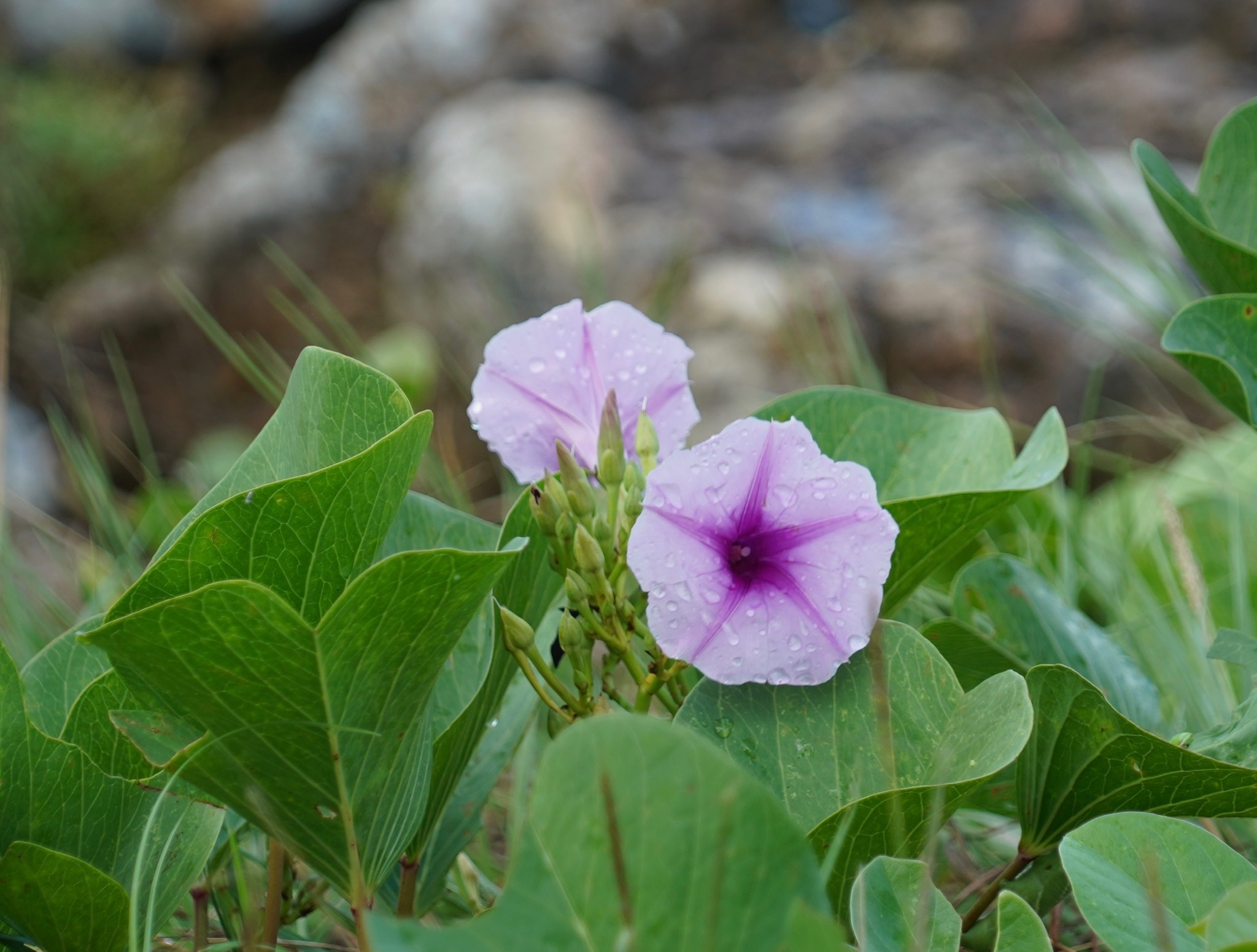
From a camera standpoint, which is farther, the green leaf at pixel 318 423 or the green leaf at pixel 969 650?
the green leaf at pixel 969 650

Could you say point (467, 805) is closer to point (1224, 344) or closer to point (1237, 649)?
point (1237, 649)

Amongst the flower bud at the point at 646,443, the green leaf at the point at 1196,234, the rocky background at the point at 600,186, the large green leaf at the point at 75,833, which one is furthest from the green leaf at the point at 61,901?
the rocky background at the point at 600,186

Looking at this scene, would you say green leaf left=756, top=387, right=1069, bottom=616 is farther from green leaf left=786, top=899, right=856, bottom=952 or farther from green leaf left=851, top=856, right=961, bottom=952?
green leaf left=786, top=899, right=856, bottom=952

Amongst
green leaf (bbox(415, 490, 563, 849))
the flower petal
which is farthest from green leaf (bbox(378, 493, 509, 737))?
the flower petal

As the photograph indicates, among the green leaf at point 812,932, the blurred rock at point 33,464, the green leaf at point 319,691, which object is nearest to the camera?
the green leaf at point 812,932

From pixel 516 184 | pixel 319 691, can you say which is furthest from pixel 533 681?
pixel 516 184

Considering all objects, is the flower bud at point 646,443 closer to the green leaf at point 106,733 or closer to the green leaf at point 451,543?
the green leaf at point 451,543

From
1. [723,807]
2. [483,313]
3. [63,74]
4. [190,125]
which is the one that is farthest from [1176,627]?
[63,74]
